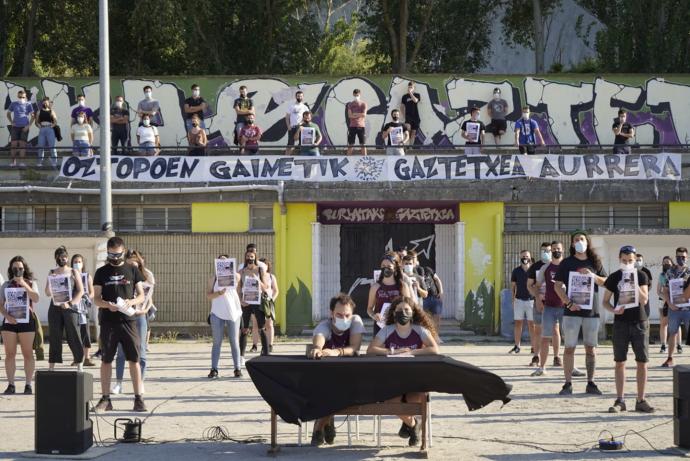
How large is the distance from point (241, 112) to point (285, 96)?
1.67 meters

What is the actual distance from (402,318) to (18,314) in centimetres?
567

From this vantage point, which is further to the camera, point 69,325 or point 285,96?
point 285,96

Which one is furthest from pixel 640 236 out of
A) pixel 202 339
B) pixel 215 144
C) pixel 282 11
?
pixel 282 11

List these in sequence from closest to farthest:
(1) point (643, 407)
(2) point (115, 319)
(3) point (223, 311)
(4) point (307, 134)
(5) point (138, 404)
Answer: (1) point (643, 407) < (2) point (115, 319) < (5) point (138, 404) < (3) point (223, 311) < (4) point (307, 134)

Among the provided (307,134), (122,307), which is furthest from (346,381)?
(307,134)

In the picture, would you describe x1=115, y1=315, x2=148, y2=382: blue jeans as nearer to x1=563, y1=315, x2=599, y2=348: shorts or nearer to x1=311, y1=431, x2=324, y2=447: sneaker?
x1=311, y1=431, x2=324, y2=447: sneaker

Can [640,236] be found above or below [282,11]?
below

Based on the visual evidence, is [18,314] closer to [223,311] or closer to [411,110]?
[223,311]

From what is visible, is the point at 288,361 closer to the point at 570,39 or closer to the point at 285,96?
the point at 285,96

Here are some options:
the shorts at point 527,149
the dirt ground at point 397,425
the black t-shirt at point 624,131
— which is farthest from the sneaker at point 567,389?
the black t-shirt at point 624,131

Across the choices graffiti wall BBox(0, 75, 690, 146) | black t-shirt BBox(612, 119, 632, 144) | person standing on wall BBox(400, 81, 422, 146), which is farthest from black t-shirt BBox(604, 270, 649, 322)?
graffiti wall BBox(0, 75, 690, 146)

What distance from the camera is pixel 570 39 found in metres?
57.7

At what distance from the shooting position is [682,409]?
417 inches

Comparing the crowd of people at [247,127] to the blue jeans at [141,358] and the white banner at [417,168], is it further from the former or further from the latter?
A: the blue jeans at [141,358]
